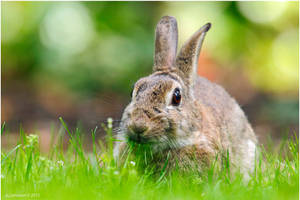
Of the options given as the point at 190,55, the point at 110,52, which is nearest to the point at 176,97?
the point at 190,55

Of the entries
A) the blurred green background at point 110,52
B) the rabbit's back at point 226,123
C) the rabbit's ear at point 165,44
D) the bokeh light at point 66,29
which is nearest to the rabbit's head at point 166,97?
the rabbit's ear at point 165,44

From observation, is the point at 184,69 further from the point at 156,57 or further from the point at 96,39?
the point at 96,39

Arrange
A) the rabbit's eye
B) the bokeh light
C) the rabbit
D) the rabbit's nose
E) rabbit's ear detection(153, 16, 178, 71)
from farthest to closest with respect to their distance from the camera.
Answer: the bokeh light → rabbit's ear detection(153, 16, 178, 71) → the rabbit's eye → the rabbit → the rabbit's nose

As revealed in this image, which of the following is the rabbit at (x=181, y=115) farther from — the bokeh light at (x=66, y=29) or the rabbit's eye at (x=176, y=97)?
the bokeh light at (x=66, y=29)

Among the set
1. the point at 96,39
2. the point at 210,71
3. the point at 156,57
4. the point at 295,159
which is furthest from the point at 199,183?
the point at 210,71

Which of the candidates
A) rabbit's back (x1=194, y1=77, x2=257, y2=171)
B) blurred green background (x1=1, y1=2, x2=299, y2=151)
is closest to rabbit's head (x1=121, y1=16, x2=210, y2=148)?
rabbit's back (x1=194, y1=77, x2=257, y2=171)

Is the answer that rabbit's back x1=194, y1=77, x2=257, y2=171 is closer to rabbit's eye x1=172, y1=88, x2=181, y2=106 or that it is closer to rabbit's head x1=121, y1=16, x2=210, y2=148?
rabbit's head x1=121, y1=16, x2=210, y2=148
